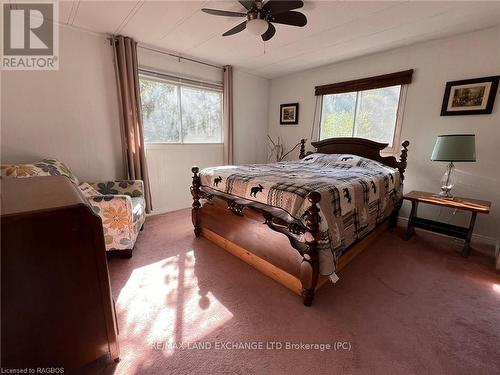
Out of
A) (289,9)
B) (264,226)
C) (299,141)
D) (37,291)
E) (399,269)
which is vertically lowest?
(399,269)

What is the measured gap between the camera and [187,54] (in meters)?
3.47

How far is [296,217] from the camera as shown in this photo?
5.49 feet

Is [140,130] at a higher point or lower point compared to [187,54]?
lower

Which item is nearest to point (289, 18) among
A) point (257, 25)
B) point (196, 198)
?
point (257, 25)

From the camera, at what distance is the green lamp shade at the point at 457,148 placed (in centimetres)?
238

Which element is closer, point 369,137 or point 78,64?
point 78,64

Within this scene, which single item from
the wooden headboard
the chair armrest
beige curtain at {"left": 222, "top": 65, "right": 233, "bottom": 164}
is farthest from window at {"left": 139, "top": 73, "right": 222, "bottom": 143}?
the wooden headboard

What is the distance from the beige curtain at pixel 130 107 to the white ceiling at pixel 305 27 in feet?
0.68

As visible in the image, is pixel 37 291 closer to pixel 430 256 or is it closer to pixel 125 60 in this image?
pixel 125 60

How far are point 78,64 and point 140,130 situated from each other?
3.19ft

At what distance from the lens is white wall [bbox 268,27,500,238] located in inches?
103

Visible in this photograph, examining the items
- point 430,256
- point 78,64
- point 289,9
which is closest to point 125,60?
point 78,64

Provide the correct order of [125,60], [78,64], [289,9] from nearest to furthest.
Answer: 1. [289,9]
2. [78,64]
3. [125,60]

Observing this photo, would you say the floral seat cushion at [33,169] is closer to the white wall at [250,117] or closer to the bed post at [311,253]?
the bed post at [311,253]
